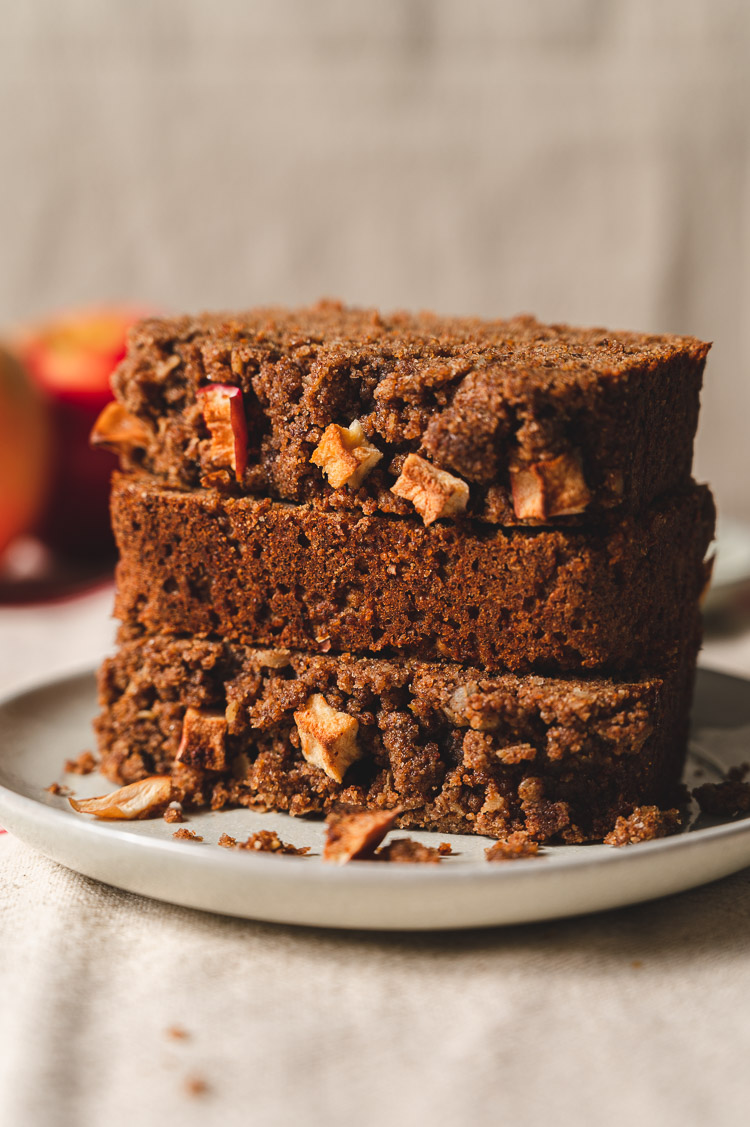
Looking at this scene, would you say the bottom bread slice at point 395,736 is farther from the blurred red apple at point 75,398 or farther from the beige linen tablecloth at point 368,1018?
the blurred red apple at point 75,398

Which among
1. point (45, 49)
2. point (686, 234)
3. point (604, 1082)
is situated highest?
→ point (45, 49)

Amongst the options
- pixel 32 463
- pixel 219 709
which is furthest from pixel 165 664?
pixel 32 463

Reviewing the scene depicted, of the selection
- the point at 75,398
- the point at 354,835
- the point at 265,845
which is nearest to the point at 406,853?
the point at 354,835

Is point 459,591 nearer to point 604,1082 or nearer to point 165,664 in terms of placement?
point 165,664

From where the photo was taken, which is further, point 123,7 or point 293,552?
point 123,7

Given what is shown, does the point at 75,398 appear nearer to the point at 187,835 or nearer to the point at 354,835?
the point at 187,835

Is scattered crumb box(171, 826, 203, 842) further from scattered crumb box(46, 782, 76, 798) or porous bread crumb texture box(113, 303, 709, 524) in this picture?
porous bread crumb texture box(113, 303, 709, 524)
